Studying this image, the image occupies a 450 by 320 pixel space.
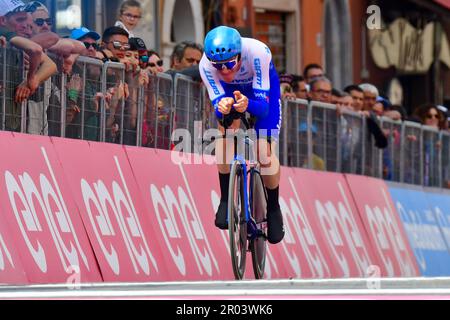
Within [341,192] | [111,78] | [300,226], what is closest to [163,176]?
[111,78]

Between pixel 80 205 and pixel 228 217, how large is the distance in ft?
3.43

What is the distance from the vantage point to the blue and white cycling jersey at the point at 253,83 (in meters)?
11.7

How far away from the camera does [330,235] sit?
54.4 feet

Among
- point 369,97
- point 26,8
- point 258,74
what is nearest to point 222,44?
point 258,74


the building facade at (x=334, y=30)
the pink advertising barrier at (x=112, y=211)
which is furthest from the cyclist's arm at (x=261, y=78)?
the building facade at (x=334, y=30)

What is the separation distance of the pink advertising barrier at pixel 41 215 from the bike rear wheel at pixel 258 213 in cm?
141

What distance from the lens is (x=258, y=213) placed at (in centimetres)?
1234

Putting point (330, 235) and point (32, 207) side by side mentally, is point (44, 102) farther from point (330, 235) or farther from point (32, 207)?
point (330, 235)

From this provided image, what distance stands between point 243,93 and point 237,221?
0.94 meters

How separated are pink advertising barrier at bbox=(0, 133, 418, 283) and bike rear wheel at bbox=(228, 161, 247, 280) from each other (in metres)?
0.75

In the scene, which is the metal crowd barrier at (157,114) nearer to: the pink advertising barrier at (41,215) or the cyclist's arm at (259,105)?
the cyclist's arm at (259,105)

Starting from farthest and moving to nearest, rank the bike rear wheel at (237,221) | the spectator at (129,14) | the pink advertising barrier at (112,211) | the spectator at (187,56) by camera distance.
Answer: the spectator at (129,14) < the spectator at (187,56) < the pink advertising barrier at (112,211) < the bike rear wheel at (237,221)

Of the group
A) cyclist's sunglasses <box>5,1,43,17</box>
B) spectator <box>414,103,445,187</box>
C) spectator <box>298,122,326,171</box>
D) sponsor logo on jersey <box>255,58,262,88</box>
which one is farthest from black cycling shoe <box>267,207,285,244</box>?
spectator <box>414,103,445,187</box>
